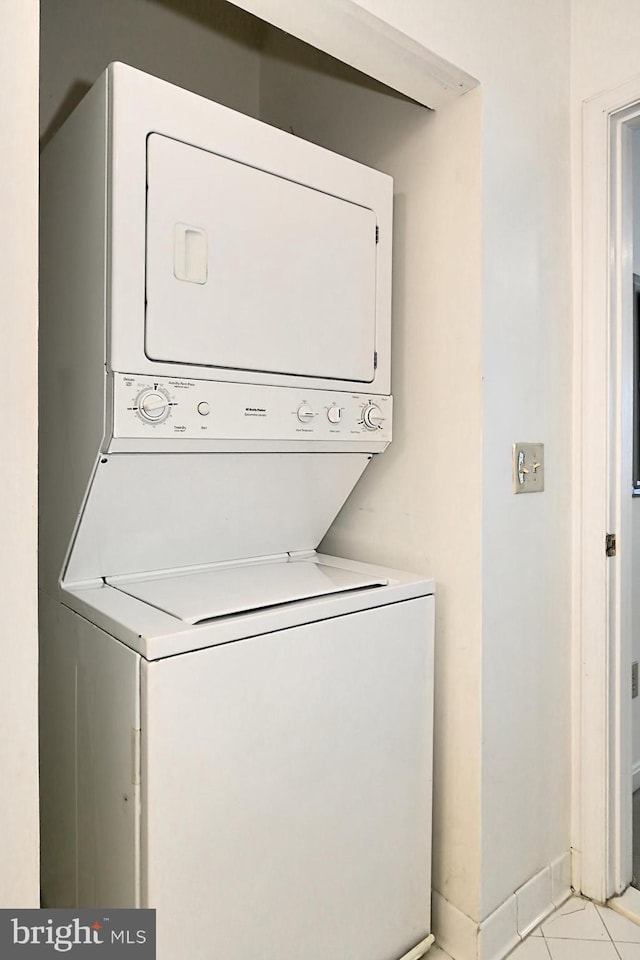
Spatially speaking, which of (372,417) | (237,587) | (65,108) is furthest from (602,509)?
(65,108)

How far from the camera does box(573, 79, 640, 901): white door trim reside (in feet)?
5.71

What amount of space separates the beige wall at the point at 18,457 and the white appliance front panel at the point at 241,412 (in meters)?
0.25

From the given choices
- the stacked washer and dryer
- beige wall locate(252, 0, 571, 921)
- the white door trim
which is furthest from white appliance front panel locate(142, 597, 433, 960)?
the white door trim

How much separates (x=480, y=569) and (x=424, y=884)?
2.56 feet

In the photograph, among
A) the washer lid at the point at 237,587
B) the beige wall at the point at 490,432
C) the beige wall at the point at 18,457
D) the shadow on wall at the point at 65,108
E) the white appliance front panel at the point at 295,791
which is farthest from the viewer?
the shadow on wall at the point at 65,108

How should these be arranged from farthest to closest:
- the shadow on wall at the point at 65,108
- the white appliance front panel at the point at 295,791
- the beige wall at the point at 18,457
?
the shadow on wall at the point at 65,108 → the white appliance front panel at the point at 295,791 → the beige wall at the point at 18,457

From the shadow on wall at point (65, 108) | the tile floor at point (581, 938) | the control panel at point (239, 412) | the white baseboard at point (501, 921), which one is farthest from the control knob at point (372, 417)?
the tile floor at point (581, 938)

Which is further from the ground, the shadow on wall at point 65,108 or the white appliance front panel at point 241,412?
the shadow on wall at point 65,108

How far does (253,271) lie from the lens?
134cm

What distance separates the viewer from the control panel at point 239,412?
1.19m

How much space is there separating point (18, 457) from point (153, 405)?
0.32 m

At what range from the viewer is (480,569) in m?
1.56

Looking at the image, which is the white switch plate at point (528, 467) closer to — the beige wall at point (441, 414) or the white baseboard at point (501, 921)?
the beige wall at point (441, 414)

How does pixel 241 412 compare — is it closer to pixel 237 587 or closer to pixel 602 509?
pixel 237 587
